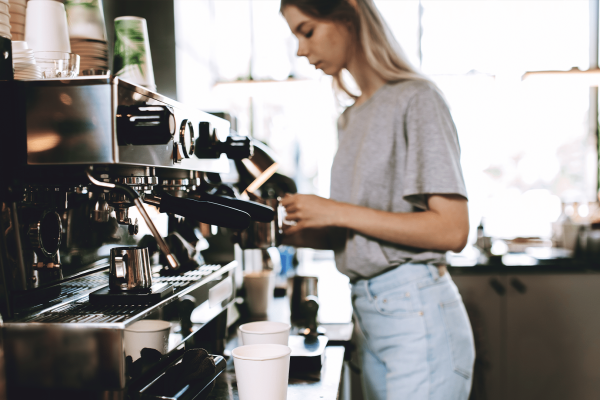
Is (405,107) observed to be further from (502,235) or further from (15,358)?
(502,235)

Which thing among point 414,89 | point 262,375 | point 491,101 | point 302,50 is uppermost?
point 491,101

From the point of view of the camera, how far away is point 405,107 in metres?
0.98

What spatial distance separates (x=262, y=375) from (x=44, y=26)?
1.82ft

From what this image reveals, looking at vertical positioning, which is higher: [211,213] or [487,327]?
[211,213]

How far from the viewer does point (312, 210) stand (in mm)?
1019

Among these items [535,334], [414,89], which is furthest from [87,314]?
[535,334]

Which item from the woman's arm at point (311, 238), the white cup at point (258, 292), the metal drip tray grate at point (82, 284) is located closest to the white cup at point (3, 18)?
the metal drip tray grate at point (82, 284)

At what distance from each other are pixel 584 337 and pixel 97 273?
2019mm

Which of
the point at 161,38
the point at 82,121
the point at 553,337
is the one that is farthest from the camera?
the point at 553,337

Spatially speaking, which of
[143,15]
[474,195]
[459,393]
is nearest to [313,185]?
[474,195]

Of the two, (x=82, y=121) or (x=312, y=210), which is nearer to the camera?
(x=82, y=121)

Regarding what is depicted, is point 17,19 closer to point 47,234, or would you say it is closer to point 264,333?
point 47,234

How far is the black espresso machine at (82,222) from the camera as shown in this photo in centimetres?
55

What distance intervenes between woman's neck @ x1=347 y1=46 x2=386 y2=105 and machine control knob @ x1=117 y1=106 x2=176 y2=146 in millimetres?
618
